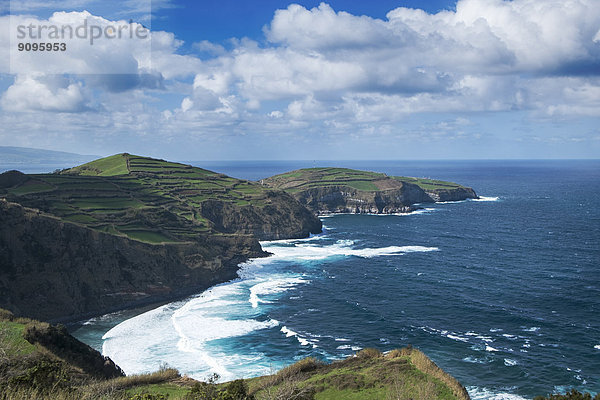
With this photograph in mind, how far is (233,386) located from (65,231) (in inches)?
2706

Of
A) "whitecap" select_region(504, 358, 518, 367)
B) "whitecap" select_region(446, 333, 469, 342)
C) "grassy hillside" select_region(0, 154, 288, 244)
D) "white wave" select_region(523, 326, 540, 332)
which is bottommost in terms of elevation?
"whitecap" select_region(504, 358, 518, 367)

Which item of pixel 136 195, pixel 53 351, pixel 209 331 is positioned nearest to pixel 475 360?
pixel 209 331

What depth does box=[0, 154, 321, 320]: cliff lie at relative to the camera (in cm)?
7450

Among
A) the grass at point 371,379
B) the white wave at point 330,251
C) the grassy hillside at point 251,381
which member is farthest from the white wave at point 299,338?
the white wave at point 330,251

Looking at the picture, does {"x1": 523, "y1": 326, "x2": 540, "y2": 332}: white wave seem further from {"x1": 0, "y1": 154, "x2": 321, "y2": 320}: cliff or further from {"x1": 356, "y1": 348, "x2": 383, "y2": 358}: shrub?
{"x1": 0, "y1": 154, "x2": 321, "y2": 320}: cliff

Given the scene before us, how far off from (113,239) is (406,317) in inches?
2280

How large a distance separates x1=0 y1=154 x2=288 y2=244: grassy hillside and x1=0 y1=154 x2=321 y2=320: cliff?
0.34 m

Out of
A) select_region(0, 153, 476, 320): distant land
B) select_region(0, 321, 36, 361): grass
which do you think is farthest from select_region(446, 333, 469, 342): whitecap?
select_region(0, 153, 476, 320): distant land

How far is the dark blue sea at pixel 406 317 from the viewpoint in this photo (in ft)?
175

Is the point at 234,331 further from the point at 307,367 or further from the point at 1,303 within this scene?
the point at 1,303

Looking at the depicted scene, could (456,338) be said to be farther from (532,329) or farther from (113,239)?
(113,239)

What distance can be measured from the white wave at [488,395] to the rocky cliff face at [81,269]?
2323 inches

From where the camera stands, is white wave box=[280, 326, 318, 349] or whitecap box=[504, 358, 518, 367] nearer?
whitecap box=[504, 358, 518, 367]

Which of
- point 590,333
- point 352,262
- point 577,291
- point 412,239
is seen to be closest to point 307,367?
point 590,333
